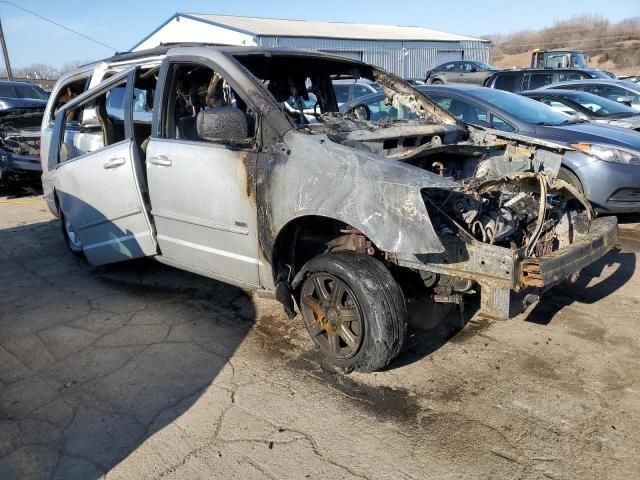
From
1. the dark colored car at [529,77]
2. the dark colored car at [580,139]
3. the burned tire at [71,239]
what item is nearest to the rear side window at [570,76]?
the dark colored car at [529,77]

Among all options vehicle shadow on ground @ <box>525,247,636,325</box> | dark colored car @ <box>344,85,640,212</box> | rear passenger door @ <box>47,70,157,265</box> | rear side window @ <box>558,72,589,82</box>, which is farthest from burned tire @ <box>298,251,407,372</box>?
rear side window @ <box>558,72,589,82</box>

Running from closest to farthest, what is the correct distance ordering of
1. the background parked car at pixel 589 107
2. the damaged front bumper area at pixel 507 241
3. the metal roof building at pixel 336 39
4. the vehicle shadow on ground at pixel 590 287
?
the damaged front bumper area at pixel 507 241
the vehicle shadow on ground at pixel 590 287
the background parked car at pixel 589 107
the metal roof building at pixel 336 39

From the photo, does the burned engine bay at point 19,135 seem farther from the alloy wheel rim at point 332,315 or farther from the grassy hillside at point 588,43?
the grassy hillside at point 588,43

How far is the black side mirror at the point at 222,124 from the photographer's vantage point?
133 inches

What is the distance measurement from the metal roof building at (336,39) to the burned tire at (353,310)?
24.4 meters

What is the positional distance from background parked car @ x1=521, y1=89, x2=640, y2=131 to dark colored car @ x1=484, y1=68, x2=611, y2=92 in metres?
3.41

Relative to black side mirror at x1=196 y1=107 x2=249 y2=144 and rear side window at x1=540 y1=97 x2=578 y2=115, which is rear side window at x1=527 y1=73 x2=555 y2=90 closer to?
rear side window at x1=540 y1=97 x2=578 y2=115

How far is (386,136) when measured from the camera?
372 centimetres

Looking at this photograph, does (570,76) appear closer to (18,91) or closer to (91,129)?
(91,129)

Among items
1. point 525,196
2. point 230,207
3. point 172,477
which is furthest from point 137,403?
point 525,196

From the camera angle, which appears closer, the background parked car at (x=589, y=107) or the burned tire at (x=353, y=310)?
the burned tire at (x=353, y=310)

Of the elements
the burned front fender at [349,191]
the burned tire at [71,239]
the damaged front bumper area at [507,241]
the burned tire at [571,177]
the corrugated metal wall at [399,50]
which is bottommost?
the burned tire at [71,239]

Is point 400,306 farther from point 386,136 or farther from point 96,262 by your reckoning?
point 96,262

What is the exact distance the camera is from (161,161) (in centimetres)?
401
